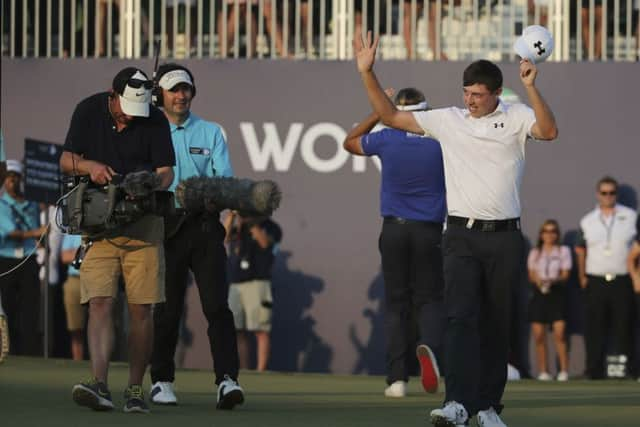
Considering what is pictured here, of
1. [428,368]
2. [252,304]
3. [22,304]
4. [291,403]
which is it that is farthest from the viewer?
[22,304]

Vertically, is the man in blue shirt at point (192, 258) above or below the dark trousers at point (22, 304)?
above

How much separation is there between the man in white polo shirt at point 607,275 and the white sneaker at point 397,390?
572cm

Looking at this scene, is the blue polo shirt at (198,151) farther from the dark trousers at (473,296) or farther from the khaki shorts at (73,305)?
the khaki shorts at (73,305)

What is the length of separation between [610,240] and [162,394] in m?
8.05

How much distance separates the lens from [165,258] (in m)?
10.8

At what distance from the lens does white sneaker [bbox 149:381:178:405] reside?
1090 centimetres

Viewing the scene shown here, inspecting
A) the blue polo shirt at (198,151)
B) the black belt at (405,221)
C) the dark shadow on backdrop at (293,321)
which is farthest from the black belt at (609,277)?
the blue polo shirt at (198,151)

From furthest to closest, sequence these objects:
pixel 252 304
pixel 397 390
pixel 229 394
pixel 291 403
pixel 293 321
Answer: pixel 293 321 < pixel 252 304 < pixel 397 390 < pixel 291 403 < pixel 229 394

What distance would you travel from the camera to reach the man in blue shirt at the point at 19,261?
18.1 meters

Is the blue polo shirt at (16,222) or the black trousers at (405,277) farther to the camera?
the blue polo shirt at (16,222)

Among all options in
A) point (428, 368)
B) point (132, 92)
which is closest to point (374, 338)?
point (428, 368)

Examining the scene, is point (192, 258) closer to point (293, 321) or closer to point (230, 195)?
point (230, 195)

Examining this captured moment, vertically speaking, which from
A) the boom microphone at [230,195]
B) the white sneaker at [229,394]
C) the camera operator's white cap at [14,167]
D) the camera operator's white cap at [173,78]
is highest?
the camera operator's white cap at [173,78]

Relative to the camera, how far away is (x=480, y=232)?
9273 millimetres
